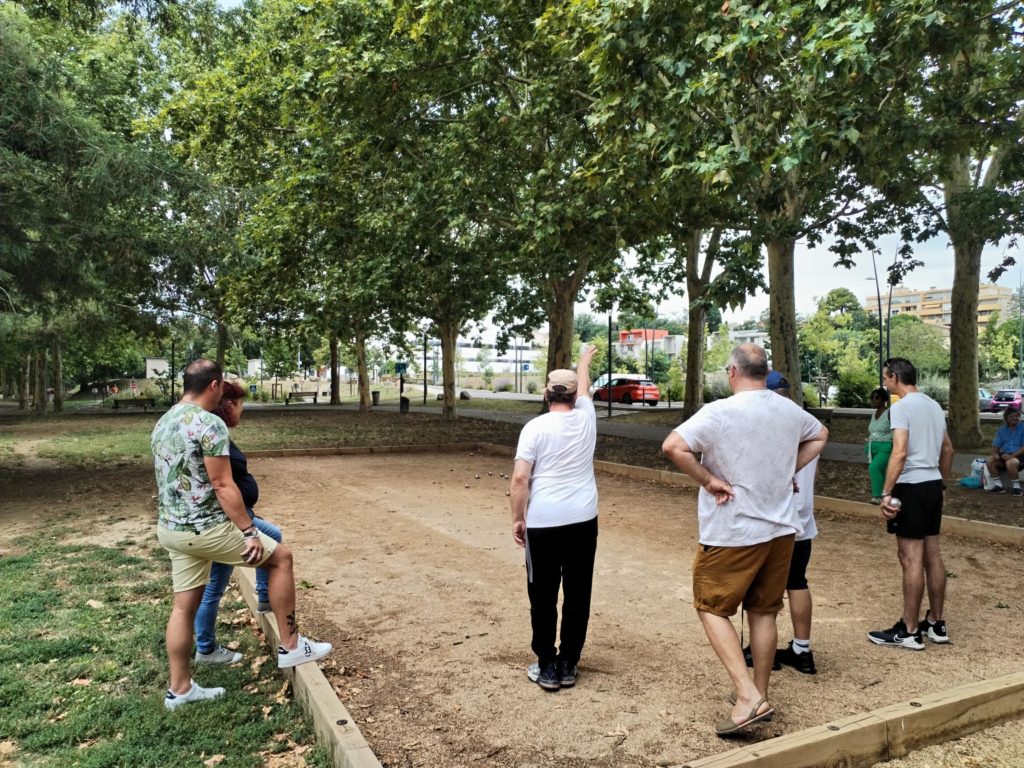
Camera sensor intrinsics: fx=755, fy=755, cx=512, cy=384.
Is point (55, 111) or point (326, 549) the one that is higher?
point (55, 111)

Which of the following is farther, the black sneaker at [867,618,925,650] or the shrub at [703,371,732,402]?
the shrub at [703,371,732,402]

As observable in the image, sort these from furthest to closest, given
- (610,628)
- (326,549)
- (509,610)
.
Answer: (326,549), (509,610), (610,628)

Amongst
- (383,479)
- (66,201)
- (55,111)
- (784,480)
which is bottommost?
(383,479)

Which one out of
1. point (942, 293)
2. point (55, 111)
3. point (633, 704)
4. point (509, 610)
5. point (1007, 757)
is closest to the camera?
point (1007, 757)

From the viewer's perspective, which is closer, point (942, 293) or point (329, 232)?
point (329, 232)

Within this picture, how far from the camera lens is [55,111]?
973cm

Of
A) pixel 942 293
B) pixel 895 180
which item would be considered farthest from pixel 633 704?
pixel 942 293

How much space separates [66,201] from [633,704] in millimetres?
9952

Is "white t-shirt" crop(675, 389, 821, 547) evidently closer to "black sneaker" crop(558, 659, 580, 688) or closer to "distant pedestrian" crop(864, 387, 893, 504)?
"black sneaker" crop(558, 659, 580, 688)

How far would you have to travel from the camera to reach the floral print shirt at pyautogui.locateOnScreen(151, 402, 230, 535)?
3.68m

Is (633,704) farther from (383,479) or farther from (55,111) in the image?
(55,111)

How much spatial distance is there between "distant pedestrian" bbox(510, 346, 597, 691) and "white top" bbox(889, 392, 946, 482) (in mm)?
2014

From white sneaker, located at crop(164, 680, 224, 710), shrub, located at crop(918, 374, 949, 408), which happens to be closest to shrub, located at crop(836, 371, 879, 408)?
shrub, located at crop(918, 374, 949, 408)

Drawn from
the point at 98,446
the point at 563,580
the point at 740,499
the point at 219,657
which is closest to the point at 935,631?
the point at 740,499
